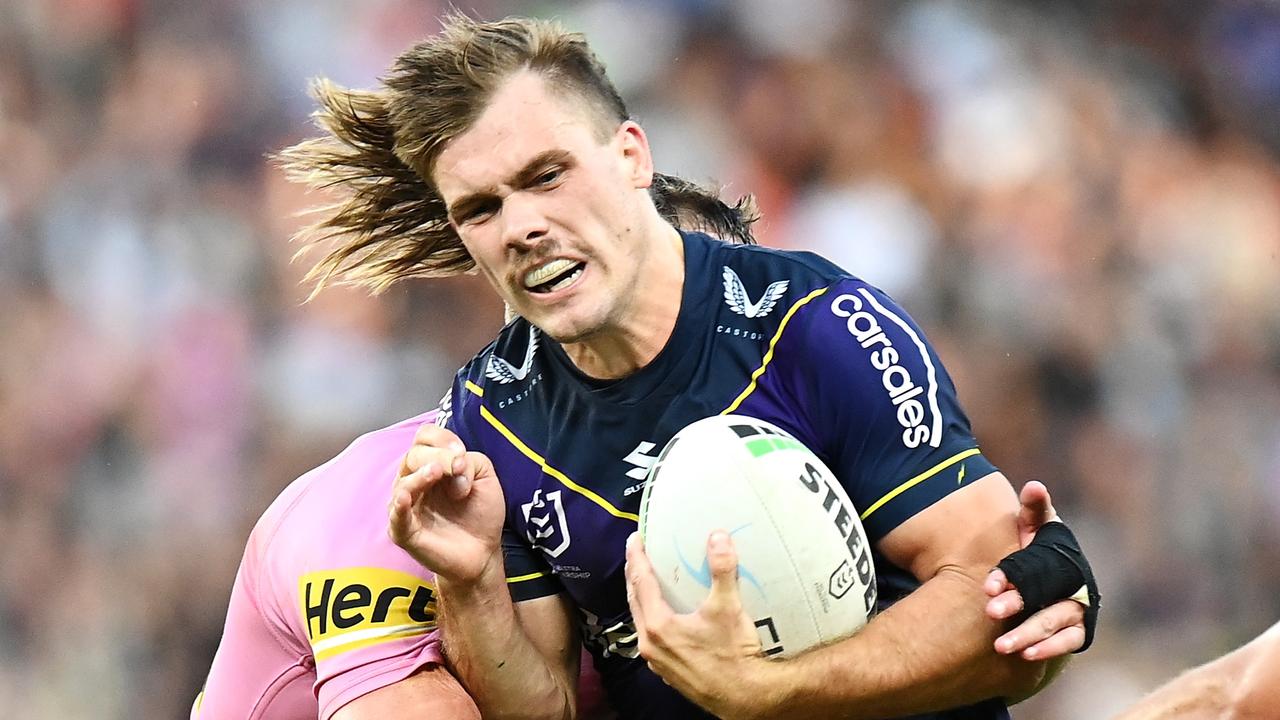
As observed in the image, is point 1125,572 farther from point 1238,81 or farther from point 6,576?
point 6,576

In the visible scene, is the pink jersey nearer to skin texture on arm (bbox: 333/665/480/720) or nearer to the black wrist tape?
skin texture on arm (bbox: 333/665/480/720)

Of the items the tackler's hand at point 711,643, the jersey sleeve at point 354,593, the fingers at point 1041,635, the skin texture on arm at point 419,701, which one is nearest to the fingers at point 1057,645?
the fingers at point 1041,635

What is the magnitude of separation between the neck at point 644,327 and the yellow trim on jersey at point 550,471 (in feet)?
0.67

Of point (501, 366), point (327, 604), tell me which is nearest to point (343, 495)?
point (327, 604)

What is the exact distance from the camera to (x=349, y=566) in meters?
3.53

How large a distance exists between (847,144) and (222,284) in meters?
2.86

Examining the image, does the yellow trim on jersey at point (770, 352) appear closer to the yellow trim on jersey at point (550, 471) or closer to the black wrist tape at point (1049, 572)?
the yellow trim on jersey at point (550, 471)

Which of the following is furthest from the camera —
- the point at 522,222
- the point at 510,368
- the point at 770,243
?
the point at 770,243

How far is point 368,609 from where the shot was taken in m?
3.49

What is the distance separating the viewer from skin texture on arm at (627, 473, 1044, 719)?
8.98 ft

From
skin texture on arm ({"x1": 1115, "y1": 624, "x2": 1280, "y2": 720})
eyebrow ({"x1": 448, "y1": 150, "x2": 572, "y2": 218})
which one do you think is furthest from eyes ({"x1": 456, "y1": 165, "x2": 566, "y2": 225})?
skin texture on arm ({"x1": 1115, "y1": 624, "x2": 1280, "y2": 720})

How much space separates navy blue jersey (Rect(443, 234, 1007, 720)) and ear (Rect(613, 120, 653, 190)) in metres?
0.17

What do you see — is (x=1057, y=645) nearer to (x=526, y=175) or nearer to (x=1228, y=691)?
(x=1228, y=691)

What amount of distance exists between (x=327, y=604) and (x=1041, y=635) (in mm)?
1578
